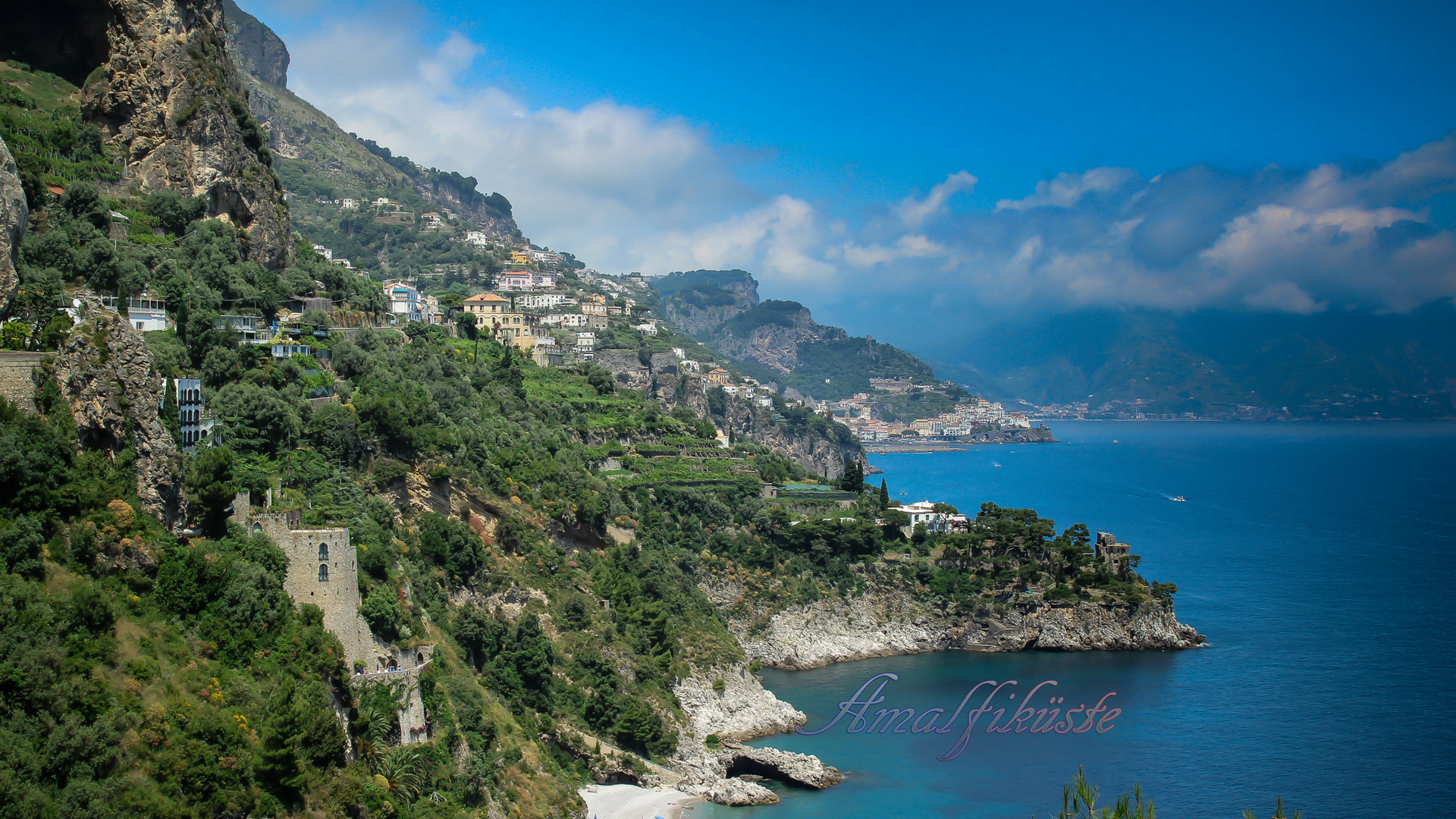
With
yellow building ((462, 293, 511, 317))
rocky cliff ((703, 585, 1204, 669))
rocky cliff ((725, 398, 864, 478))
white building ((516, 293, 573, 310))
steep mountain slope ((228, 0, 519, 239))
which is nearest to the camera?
rocky cliff ((703, 585, 1204, 669))

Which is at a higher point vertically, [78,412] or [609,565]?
[78,412]

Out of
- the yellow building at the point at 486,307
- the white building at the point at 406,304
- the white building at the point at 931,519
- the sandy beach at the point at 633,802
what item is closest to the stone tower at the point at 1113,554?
the white building at the point at 931,519

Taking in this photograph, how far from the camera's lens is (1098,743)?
4212 centimetres

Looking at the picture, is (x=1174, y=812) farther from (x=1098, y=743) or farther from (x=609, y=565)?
(x=609, y=565)

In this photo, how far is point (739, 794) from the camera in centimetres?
3544

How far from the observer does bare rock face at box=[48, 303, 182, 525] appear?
20.8 meters

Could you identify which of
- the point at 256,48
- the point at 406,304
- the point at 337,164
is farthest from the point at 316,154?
the point at 406,304

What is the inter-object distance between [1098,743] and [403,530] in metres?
28.6

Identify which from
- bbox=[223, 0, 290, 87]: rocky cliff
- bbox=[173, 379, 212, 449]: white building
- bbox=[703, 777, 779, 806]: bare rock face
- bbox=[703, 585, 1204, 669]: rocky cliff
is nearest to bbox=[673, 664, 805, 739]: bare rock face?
bbox=[703, 777, 779, 806]: bare rock face

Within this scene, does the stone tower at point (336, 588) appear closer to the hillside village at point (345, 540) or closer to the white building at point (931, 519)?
the hillside village at point (345, 540)

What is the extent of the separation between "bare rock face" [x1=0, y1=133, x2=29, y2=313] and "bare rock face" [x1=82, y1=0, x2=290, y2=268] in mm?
10513

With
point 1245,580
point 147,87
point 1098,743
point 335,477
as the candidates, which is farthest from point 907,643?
point 147,87

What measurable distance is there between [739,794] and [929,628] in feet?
81.3

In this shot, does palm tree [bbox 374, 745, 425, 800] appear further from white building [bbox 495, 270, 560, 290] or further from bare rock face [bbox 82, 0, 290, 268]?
white building [bbox 495, 270, 560, 290]
